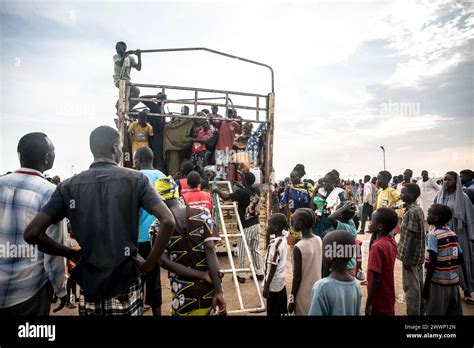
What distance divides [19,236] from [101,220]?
2.56ft

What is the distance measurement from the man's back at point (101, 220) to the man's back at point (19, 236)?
382 millimetres

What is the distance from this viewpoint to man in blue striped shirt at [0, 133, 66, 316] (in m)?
2.23

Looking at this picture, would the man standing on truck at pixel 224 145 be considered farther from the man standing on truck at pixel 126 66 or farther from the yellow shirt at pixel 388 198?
the yellow shirt at pixel 388 198

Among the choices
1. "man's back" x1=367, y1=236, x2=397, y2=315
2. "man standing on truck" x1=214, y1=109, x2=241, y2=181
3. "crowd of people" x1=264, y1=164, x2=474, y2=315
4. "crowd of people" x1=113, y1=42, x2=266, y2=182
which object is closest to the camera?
"crowd of people" x1=264, y1=164, x2=474, y2=315

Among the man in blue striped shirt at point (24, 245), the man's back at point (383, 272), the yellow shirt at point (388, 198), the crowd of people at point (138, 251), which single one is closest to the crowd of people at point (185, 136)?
the yellow shirt at point (388, 198)

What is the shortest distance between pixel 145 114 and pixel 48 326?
14.5 ft

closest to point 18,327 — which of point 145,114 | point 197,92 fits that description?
point 145,114

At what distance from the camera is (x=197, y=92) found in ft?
21.6

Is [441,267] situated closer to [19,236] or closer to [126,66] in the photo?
[19,236]

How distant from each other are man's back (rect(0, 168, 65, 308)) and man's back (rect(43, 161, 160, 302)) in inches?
15.0

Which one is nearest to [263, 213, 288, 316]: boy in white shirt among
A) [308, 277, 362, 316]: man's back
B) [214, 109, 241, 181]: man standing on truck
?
[308, 277, 362, 316]: man's back

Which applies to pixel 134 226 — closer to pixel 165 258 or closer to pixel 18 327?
pixel 165 258

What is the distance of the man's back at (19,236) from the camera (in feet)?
7.29

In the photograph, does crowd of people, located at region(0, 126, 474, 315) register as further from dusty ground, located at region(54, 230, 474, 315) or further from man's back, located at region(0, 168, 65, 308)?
dusty ground, located at region(54, 230, 474, 315)
